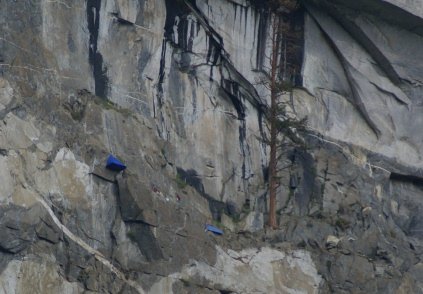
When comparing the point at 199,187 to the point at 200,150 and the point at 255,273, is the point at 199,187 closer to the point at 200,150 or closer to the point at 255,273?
the point at 200,150

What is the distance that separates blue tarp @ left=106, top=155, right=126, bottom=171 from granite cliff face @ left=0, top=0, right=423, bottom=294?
126 mm

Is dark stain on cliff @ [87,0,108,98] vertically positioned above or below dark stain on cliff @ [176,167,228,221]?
above

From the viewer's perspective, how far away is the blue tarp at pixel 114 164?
2653cm

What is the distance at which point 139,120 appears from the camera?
91.5 ft

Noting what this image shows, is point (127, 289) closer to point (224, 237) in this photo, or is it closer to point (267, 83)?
point (224, 237)

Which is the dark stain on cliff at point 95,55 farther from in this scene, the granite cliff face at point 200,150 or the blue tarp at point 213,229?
the blue tarp at point 213,229

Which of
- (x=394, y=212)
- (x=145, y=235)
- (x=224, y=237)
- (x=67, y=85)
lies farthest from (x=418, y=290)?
(x=67, y=85)

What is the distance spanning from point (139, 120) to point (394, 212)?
673cm

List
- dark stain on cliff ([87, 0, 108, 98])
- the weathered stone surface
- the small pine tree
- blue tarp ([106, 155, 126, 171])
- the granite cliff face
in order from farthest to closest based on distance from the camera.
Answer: the small pine tree, dark stain on cliff ([87, 0, 108, 98]), the weathered stone surface, blue tarp ([106, 155, 126, 171]), the granite cliff face

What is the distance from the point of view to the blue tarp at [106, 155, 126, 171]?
26531 mm

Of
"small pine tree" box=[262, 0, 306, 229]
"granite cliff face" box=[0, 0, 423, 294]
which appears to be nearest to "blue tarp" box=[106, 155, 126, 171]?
"granite cliff face" box=[0, 0, 423, 294]

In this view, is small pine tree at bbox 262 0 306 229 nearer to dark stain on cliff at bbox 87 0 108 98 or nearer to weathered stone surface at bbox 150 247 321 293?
weathered stone surface at bbox 150 247 321 293

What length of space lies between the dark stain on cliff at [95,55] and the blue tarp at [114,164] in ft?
5.32

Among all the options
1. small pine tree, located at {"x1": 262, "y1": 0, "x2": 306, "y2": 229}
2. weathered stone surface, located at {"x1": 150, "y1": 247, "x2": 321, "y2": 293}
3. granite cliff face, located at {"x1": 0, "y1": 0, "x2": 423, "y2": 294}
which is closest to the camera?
granite cliff face, located at {"x1": 0, "y1": 0, "x2": 423, "y2": 294}
